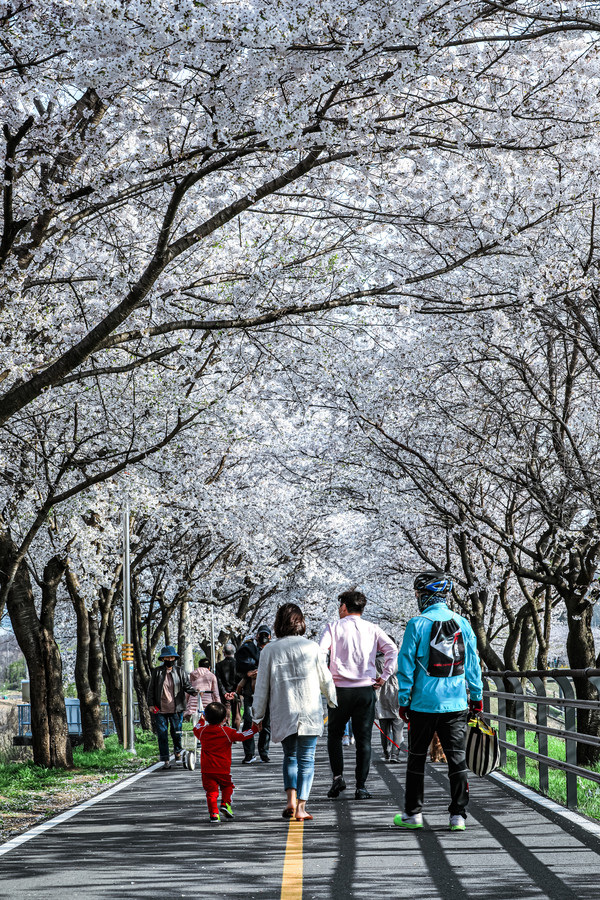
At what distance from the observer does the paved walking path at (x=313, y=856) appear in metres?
5.75

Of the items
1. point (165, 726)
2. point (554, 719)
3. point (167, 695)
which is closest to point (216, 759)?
point (554, 719)

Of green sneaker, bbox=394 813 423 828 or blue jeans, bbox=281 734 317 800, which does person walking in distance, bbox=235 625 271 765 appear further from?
green sneaker, bbox=394 813 423 828

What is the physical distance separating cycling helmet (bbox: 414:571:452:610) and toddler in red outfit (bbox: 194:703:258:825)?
Answer: 6.54 feet

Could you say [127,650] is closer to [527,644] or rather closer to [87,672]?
[87,672]

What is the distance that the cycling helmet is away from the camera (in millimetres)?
7734

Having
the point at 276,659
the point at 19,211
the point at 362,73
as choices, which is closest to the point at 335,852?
the point at 276,659

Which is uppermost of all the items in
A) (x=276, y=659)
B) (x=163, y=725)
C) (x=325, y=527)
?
(x=325, y=527)

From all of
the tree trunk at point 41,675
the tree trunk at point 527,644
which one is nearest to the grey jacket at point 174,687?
the tree trunk at point 41,675

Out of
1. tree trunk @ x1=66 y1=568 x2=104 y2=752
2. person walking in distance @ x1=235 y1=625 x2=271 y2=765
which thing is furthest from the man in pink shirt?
tree trunk @ x1=66 y1=568 x2=104 y2=752

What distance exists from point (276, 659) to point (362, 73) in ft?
→ 15.2

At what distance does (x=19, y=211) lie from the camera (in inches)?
431

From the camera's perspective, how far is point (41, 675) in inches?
619

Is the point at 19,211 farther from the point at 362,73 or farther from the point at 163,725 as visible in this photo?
the point at 163,725

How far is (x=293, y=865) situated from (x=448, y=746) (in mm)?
1624
